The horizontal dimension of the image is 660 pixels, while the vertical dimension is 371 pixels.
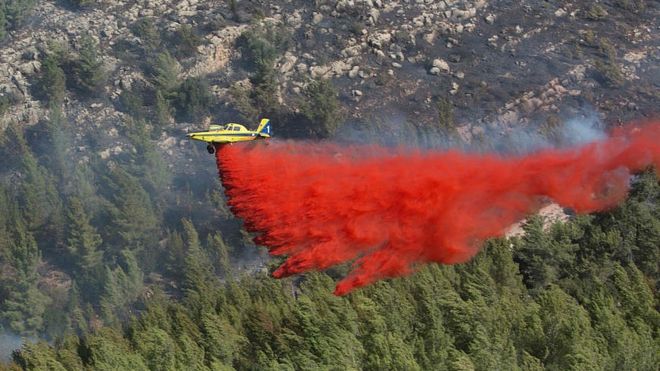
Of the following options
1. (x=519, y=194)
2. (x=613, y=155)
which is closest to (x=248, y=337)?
(x=519, y=194)

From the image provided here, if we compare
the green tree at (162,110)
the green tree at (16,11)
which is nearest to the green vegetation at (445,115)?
the green tree at (162,110)

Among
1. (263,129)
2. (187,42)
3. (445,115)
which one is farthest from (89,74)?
(263,129)

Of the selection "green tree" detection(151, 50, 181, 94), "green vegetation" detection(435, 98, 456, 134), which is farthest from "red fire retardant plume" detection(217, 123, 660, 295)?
"green tree" detection(151, 50, 181, 94)

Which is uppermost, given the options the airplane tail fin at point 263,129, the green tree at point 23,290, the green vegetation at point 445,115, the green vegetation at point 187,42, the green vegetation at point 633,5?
the airplane tail fin at point 263,129

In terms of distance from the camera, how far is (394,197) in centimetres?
5734

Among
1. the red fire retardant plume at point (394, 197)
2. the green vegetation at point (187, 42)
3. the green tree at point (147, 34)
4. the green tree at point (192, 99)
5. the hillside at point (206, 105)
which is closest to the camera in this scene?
the red fire retardant plume at point (394, 197)

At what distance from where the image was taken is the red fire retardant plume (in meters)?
55.5

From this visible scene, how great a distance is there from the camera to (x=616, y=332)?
4709cm

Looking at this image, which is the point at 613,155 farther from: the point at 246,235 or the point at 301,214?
the point at 246,235

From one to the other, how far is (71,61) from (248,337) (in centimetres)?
6157

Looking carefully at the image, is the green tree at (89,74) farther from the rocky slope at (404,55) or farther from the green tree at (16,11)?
the green tree at (16,11)

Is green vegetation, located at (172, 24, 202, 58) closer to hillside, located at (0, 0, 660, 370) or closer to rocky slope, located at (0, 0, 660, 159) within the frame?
hillside, located at (0, 0, 660, 370)

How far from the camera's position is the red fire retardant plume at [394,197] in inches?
2184

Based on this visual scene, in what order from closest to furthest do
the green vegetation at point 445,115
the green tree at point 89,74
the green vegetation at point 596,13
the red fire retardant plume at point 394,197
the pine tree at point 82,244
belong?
the red fire retardant plume at point 394,197 < the pine tree at point 82,244 < the green vegetation at point 445,115 < the green tree at point 89,74 < the green vegetation at point 596,13
